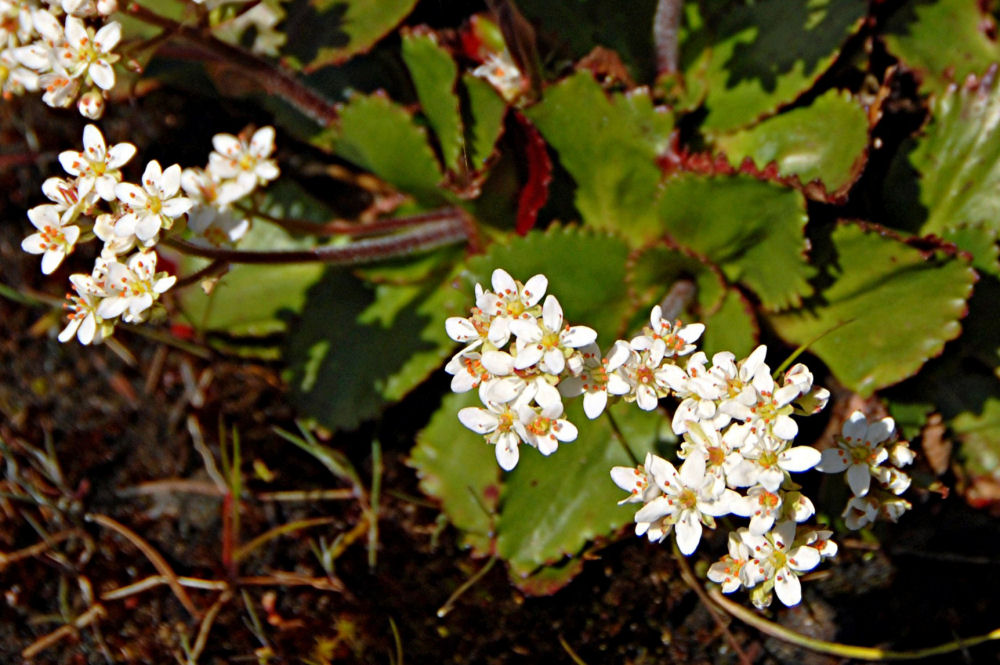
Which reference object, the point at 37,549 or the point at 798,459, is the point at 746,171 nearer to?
the point at 798,459

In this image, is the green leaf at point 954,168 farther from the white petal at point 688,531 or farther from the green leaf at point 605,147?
the white petal at point 688,531

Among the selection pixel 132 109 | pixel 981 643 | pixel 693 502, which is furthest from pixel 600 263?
pixel 132 109

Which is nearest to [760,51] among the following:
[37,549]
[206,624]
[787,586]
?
[787,586]

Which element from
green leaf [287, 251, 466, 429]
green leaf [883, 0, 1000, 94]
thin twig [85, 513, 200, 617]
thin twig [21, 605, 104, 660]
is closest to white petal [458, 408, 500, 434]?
green leaf [287, 251, 466, 429]

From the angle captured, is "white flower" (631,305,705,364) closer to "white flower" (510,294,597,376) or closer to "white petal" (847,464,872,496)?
"white flower" (510,294,597,376)

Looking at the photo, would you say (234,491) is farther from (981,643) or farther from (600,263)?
(981,643)

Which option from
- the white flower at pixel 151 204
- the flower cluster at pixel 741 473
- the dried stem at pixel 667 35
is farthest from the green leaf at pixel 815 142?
the white flower at pixel 151 204

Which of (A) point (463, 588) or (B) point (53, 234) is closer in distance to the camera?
(B) point (53, 234)
